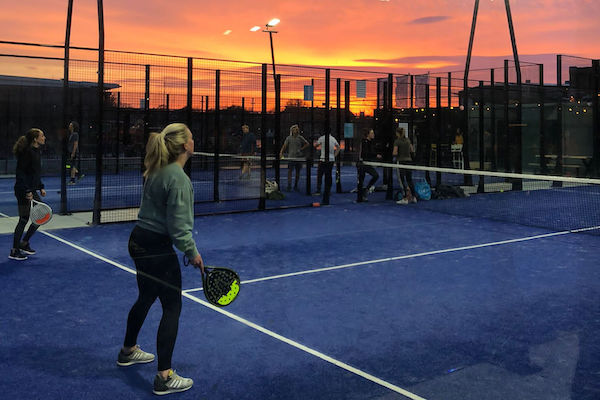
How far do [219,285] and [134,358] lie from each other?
41.0 inches

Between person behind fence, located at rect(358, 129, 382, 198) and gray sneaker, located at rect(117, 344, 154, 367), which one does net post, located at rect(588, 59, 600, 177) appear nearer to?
person behind fence, located at rect(358, 129, 382, 198)

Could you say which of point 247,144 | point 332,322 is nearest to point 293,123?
point 247,144

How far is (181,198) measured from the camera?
4.38m

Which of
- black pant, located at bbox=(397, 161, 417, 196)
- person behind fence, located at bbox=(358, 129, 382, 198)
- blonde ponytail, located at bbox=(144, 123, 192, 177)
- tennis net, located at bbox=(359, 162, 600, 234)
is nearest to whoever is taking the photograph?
blonde ponytail, located at bbox=(144, 123, 192, 177)

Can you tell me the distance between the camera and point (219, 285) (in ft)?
15.6

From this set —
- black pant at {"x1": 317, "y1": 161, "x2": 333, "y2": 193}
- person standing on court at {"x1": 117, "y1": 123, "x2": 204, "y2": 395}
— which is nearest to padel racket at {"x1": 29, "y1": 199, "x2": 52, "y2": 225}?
person standing on court at {"x1": 117, "y1": 123, "x2": 204, "y2": 395}

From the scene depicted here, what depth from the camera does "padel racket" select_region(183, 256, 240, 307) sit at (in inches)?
184

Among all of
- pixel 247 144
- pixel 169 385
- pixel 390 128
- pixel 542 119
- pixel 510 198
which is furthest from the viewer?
pixel 542 119

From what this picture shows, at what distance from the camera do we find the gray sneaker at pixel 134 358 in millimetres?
5090

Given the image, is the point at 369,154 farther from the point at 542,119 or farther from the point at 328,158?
the point at 542,119

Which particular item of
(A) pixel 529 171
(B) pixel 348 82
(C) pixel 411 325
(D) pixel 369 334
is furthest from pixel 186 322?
(A) pixel 529 171

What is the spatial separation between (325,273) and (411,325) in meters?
2.43

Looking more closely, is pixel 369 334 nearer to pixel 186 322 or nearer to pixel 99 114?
pixel 186 322

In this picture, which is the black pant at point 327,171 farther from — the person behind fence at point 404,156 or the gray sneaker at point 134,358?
the gray sneaker at point 134,358
